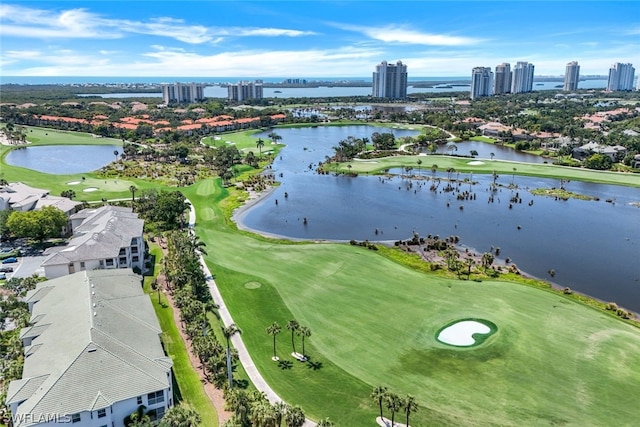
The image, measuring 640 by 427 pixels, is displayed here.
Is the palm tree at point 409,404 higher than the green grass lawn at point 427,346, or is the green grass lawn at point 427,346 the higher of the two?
the palm tree at point 409,404

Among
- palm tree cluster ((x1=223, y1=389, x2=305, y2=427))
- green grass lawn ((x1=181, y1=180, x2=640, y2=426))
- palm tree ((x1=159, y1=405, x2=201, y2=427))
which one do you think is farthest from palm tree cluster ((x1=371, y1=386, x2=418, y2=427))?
palm tree ((x1=159, y1=405, x2=201, y2=427))

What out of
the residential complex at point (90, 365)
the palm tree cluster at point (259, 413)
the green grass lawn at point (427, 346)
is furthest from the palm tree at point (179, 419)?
the green grass lawn at point (427, 346)

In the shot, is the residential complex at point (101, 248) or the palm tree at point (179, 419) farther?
the residential complex at point (101, 248)

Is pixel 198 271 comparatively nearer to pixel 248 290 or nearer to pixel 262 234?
pixel 248 290

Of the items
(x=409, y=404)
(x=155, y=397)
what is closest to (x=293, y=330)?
(x=155, y=397)

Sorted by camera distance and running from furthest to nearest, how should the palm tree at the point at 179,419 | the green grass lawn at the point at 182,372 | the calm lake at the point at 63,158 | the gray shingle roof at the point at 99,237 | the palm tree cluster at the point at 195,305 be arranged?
1. the calm lake at the point at 63,158
2. the gray shingle roof at the point at 99,237
3. the palm tree cluster at the point at 195,305
4. the green grass lawn at the point at 182,372
5. the palm tree at the point at 179,419

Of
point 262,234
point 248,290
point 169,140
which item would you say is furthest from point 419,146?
point 248,290

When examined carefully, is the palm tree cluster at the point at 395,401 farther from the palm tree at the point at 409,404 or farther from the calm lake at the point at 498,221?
the calm lake at the point at 498,221
